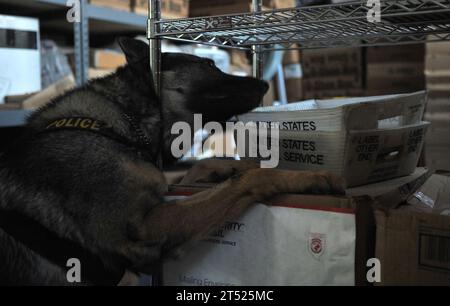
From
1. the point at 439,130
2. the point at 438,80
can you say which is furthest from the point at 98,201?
the point at 438,80

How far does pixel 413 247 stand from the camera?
0.68m

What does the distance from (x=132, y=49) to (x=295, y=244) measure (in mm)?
636

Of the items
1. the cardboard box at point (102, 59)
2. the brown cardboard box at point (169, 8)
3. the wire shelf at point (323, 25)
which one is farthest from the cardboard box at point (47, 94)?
the wire shelf at point (323, 25)

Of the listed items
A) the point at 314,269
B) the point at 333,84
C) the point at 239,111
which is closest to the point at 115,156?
the point at 239,111

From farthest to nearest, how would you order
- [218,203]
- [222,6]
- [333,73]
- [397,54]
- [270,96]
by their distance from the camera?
[270,96], [333,73], [222,6], [397,54], [218,203]

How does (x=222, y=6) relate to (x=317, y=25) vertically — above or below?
above

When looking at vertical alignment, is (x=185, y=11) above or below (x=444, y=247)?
above

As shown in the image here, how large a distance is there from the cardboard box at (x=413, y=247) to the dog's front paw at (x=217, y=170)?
1.26ft

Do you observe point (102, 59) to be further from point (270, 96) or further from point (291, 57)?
point (291, 57)

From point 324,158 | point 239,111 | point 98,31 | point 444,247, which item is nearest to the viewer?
point 444,247

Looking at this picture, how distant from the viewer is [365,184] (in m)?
0.98

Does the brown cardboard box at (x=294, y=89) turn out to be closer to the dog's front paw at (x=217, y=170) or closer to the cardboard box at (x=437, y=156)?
the cardboard box at (x=437, y=156)
